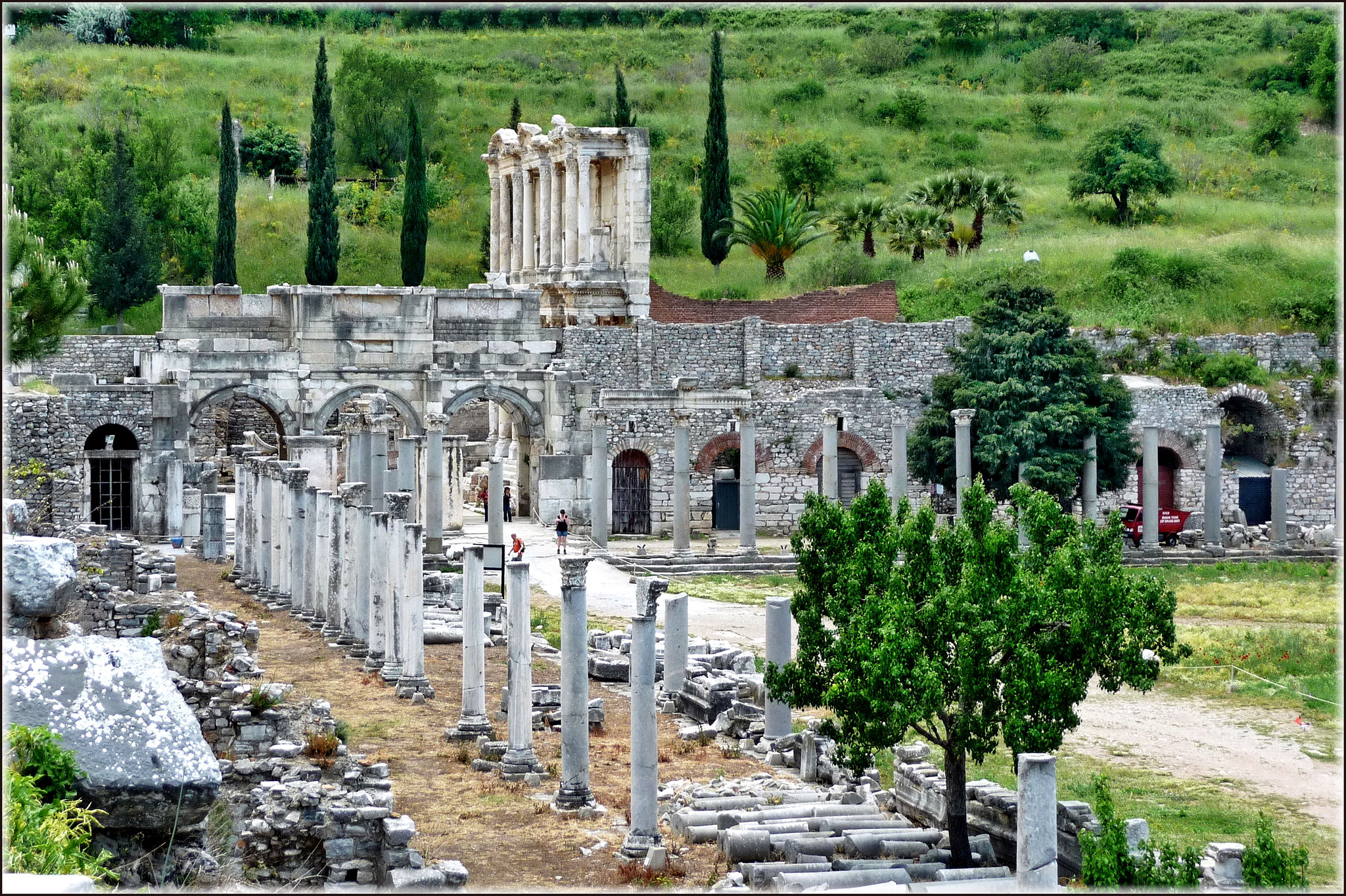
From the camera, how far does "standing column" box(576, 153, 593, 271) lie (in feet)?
153

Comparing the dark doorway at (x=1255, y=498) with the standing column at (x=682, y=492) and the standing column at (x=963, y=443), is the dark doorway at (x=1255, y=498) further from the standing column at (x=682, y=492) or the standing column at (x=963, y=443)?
the standing column at (x=682, y=492)

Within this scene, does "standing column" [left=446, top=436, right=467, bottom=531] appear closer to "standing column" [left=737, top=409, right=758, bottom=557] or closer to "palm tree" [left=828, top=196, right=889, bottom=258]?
"standing column" [left=737, top=409, right=758, bottom=557]

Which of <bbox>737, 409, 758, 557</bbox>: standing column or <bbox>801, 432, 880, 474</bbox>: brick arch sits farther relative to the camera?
<bbox>801, 432, 880, 474</bbox>: brick arch

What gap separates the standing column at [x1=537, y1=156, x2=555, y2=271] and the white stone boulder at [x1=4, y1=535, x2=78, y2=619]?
37.2 m

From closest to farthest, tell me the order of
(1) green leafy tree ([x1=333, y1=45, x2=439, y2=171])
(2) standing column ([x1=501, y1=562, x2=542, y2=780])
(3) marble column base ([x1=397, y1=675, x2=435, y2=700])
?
1. (2) standing column ([x1=501, y1=562, x2=542, y2=780])
2. (3) marble column base ([x1=397, y1=675, x2=435, y2=700])
3. (1) green leafy tree ([x1=333, y1=45, x2=439, y2=171])

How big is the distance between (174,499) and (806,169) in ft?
98.7

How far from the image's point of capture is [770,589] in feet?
114

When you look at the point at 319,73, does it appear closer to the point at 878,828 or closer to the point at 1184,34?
the point at 878,828

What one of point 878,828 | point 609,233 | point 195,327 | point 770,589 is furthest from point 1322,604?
point 195,327

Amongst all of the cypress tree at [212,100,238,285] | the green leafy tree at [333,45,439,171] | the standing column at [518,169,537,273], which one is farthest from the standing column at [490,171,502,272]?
the green leafy tree at [333,45,439,171]

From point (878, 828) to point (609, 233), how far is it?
1305 inches

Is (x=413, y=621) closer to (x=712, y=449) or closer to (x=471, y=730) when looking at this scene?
(x=471, y=730)

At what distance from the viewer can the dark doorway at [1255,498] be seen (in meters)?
45.9

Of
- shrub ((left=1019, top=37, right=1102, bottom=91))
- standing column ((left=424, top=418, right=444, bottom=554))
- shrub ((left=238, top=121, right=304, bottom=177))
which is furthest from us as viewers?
shrub ((left=1019, top=37, right=1102, bottom=91))
